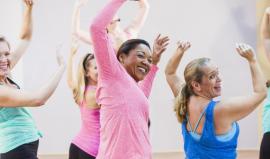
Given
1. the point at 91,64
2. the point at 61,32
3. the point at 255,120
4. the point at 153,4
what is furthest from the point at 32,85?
the point at 255,120

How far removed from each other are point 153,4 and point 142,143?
331 cm

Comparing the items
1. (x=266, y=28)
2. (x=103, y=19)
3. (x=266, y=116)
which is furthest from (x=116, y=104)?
(x=266, y=28)

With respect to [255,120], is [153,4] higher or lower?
higher

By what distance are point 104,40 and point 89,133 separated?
129 cm

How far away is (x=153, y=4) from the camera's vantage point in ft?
17.0

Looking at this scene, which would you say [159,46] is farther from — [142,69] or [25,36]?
[25,36]

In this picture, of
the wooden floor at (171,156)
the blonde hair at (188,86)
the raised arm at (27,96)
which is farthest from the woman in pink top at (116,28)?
the wooden floor at (171,156)

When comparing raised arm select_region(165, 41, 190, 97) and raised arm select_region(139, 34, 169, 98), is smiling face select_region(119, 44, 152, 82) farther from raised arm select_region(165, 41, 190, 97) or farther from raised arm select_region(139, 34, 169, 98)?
raised arm select_region(165, 41, 190, 97)

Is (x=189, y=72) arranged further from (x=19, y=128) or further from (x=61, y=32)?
(x=61, y=32)

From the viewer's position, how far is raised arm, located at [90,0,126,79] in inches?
77.9

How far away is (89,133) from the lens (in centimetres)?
315

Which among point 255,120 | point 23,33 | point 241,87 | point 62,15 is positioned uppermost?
point 62,15

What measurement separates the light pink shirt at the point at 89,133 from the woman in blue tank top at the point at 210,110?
93cm

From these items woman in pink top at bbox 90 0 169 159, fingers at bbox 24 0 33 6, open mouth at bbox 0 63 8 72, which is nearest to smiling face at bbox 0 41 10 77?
open mouth at bbox 0 63 8 72
